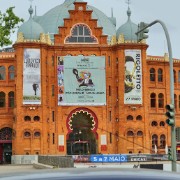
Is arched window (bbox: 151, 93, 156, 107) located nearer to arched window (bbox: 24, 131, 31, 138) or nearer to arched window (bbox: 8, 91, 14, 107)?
arched window (bbox: 24, 131, 31, 138)

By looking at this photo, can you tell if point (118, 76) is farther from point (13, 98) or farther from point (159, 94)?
point (13, 98)

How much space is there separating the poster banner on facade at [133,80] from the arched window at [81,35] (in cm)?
507

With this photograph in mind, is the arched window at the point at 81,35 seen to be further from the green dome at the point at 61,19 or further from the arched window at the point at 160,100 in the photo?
the arched window at the point at 160,100

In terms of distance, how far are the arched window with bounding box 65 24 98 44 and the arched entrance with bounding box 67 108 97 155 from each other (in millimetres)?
8218

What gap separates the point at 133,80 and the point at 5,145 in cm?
1707

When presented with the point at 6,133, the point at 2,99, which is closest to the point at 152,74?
the point at 2,99

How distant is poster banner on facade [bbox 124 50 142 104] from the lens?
224 ft

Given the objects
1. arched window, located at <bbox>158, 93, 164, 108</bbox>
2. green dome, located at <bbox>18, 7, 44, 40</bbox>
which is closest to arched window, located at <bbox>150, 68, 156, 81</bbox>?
arched window, located at <bbox>158, 93, 164, 108</bbox>

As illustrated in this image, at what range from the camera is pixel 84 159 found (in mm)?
57000

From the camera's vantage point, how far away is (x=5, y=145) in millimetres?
70312

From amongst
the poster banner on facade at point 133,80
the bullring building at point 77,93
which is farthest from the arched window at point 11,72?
the poster banner on facade at point 133,80

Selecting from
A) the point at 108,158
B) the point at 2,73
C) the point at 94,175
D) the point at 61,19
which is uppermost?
the point at 61,19

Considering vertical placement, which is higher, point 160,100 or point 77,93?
point 77,93

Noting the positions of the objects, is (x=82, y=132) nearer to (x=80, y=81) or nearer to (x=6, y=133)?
(x=80, y=81)
